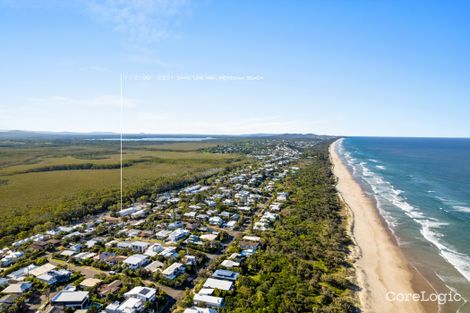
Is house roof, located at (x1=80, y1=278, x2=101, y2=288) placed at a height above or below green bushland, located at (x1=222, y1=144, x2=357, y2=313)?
below

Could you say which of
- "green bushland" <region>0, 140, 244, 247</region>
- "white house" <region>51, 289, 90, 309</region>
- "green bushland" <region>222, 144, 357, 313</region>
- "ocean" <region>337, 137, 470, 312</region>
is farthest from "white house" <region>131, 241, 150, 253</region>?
"ocean" <region>337, 137, 470, 312</region>

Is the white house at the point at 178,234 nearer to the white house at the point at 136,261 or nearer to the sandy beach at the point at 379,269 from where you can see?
the white house at the point at 136,261

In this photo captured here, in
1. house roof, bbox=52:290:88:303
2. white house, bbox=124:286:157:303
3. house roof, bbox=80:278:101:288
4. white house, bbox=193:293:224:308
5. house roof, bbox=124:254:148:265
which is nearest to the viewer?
white house, bbox=193:293:224:308

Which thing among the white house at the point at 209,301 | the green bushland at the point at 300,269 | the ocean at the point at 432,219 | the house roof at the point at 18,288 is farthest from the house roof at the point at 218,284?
the ocean at the point at 432,219

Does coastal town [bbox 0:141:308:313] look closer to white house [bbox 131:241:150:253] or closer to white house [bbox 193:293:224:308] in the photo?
white house [bbox 193:293:224:308]

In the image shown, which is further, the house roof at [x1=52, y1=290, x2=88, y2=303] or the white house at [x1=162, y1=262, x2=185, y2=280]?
the white house at [x1=162, y1=262, x2=185, y2=280]

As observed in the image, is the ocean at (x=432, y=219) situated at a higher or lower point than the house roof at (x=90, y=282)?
higher

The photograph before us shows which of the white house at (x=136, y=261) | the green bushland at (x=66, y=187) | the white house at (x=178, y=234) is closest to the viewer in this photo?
the white house at (x=136, y=261)
